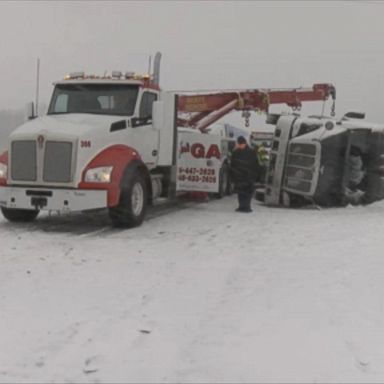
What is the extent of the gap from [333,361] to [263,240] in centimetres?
495

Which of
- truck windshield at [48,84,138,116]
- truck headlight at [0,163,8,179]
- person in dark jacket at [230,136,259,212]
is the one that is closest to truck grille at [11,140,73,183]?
truck headlight at [0,163,8,179]

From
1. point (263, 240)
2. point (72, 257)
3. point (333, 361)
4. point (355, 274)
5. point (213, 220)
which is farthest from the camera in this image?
point (213, 220)

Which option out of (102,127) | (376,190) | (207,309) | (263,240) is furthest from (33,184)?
(376,190)

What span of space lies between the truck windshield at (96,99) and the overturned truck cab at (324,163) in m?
4.53

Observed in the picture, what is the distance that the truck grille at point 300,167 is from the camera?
14.3 meters

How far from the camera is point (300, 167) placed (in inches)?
575

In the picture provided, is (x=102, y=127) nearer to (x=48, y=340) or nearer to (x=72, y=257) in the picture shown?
(x=72, y=257)

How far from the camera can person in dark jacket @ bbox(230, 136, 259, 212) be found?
45.0ft

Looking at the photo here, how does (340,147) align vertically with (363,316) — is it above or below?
above

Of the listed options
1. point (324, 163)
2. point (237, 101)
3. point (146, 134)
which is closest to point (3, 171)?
point (146, 134)

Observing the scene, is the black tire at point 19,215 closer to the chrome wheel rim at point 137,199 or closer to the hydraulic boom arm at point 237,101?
the chrome wheel rim at point 137,199

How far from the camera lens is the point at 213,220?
12.1 meters

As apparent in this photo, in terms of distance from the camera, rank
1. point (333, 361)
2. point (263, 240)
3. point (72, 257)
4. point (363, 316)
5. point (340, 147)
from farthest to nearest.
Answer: point (340, 147) → point (263, 240) → point (72, 257) → point (363, 316) → point (333, 361)

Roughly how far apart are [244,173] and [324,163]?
6.17 ft
